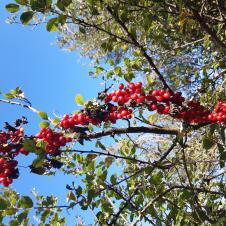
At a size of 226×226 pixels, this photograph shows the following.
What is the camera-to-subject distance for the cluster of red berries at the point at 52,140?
2422 millimetres

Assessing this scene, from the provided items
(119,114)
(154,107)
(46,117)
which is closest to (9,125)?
(46,117)

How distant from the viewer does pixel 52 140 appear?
2.43 m

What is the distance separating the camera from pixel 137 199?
336 cm

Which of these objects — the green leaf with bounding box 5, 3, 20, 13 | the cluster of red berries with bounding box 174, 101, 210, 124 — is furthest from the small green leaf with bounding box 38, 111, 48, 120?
the cluster of red berries with bounding box 174, 101, 210, 124

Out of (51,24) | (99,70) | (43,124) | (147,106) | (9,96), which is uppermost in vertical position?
(99,70)

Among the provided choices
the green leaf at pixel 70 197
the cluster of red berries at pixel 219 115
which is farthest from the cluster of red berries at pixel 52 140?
the cluster of red berries at pixel 219 115

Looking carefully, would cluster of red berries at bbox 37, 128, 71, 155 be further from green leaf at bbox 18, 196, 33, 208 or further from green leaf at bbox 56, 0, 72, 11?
green leaf at bbox 56, 0, 72, 11

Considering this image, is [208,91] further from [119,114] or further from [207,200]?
[119,114]

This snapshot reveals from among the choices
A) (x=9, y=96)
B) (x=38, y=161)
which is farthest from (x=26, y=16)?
(x=38, y=161)

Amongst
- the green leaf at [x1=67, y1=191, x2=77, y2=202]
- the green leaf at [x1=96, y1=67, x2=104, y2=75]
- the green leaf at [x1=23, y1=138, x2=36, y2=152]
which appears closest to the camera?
the green leaf at [x1=23, y1=138, x2=36, y2=152]

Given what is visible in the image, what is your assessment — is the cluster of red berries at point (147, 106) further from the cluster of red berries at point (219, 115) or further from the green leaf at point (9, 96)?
the green leaf at point (9, 96)

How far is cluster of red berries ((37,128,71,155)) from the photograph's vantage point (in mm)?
2422

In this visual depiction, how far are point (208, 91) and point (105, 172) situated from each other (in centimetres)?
167

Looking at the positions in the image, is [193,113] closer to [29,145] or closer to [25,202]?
[29,145]
